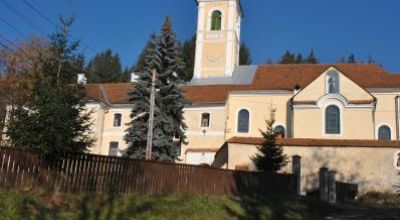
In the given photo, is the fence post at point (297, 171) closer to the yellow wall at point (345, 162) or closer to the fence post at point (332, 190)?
the fence post at point (332, 190)

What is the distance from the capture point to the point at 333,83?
36.0 metres

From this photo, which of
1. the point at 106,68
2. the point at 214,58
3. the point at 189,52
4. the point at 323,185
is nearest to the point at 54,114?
the point at 323,185

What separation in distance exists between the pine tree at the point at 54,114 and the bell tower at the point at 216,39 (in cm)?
3195

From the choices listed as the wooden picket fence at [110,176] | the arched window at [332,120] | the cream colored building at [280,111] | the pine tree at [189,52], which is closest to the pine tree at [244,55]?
the pine tree at [189,52]

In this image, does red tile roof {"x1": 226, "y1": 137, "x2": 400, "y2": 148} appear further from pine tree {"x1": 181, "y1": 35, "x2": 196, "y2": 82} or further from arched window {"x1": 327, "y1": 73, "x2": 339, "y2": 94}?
pine tree {"x1": 181, "y1": 35, "x2": 196, "y2": 82}

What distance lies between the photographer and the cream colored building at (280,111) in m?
28.3

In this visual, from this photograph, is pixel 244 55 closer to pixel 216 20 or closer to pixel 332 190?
pixel 216 20

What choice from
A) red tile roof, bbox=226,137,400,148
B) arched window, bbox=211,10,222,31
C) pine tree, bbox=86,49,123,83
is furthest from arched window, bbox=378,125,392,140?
pine tree, bbox=86,49,123,83

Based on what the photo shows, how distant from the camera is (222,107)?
40781mm

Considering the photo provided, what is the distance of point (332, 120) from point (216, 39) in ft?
52.7

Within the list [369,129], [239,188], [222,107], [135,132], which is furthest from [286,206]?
[222,107]

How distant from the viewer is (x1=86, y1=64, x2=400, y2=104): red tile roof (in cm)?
4006

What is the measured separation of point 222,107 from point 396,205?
63.2 feet

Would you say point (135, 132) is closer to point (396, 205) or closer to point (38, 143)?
point (396, 205)
